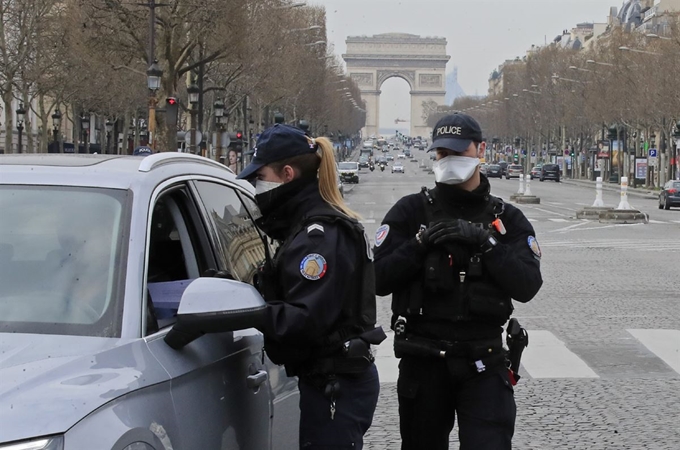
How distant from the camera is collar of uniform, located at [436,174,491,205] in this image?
4.92 meters

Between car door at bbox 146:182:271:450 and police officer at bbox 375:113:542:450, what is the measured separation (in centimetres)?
57

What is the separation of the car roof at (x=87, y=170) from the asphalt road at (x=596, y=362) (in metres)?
3.38

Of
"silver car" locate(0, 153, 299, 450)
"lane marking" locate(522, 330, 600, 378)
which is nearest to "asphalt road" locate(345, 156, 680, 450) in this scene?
"lane marking" locate(522, 330, 600, 378)

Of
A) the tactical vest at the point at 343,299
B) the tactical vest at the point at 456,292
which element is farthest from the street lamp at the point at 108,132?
the tactical vest at the point at 343,299

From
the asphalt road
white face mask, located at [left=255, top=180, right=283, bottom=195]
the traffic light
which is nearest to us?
white face mask, located at [left=255, top=180, right=283, bottom=195]

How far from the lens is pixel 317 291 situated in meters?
4.05

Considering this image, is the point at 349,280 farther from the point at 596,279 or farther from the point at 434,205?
the point at 596,279

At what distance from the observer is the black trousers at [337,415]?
4148 millimetres

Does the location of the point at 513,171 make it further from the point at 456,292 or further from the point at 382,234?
the point at 456,292

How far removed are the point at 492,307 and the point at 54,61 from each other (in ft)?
177

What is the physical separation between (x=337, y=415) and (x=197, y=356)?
54 cm

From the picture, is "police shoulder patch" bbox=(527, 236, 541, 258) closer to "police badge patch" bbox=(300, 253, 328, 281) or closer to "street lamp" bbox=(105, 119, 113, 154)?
"police badge patch" bbox=(300, 253, 328, 281)

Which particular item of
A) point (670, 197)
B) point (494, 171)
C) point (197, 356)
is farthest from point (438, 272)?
point (494, 171)

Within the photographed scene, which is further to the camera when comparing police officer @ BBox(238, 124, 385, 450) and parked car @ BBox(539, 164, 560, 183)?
parked car @ BBox(539, 164, 560, 183)
